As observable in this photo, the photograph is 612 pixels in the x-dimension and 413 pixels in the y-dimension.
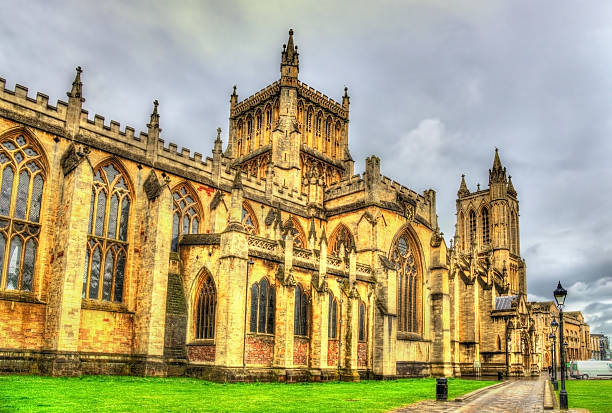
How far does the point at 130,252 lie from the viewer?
3275cm

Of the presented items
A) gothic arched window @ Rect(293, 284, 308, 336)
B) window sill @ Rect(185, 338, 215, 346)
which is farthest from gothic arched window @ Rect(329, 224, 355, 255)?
window sill @ Rect(185, 338, 215, 346)

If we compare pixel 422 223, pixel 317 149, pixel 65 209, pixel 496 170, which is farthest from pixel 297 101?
pixel 496 170

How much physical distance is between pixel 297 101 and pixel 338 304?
25192mm

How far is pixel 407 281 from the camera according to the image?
47.8 m

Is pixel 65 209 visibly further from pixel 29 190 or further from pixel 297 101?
pixel 297 101

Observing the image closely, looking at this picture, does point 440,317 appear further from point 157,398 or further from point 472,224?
point 472,224

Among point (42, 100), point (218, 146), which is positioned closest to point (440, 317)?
point (218, 146)

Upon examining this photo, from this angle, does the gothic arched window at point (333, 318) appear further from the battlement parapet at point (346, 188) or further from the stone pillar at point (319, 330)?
the battlement parapet at point (346, 188)

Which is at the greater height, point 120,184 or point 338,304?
point 120,184

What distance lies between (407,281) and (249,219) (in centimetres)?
1554

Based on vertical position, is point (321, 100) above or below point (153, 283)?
above

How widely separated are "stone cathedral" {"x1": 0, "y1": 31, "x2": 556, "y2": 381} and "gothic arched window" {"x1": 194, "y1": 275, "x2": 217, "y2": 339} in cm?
9

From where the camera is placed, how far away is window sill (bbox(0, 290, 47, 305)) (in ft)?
88.7

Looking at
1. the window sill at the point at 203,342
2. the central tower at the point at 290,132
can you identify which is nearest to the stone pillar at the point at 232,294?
the window sill at the point at 203,342
